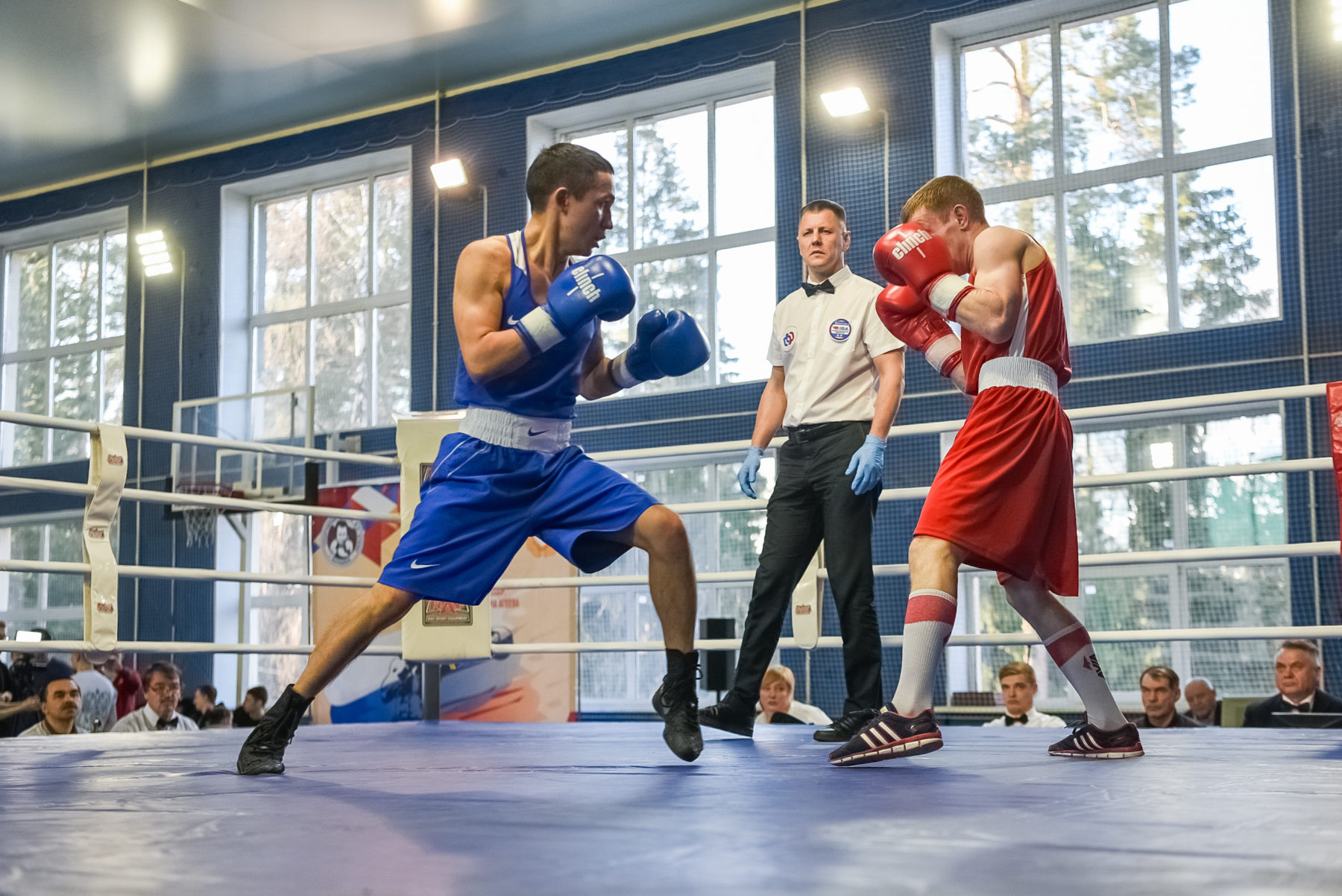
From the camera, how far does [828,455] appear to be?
3240 mm

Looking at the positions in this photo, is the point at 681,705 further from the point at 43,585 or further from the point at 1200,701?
the point at 43,585

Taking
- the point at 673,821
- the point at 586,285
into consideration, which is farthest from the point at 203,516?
the point at 673,821

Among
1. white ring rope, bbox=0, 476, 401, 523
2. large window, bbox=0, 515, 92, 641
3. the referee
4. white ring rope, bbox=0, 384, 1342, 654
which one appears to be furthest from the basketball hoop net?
the referee

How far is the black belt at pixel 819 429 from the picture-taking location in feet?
10.7

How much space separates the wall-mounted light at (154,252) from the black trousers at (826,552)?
904 centimetres

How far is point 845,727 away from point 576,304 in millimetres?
1247

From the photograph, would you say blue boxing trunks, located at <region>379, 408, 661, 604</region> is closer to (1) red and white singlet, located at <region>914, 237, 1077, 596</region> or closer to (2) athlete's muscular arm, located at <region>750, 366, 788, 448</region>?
(1) red and white singlet, located at <region>914, 237, 1077, 596</region>

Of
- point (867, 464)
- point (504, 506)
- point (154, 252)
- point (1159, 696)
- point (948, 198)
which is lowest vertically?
point (1159, 696)

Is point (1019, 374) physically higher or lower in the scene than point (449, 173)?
lower

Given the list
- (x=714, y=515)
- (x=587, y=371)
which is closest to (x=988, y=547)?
(x=587, y=371)

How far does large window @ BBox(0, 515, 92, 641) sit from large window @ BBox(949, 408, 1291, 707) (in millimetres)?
7944

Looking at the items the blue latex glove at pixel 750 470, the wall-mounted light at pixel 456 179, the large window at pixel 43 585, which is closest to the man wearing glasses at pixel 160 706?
the blue latex glove at pixel 750 470

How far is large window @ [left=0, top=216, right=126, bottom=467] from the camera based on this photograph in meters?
11.7

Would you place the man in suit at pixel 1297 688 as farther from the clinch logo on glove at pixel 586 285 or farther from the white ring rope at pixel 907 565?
the clinch logo on glove at pixel 586 285
